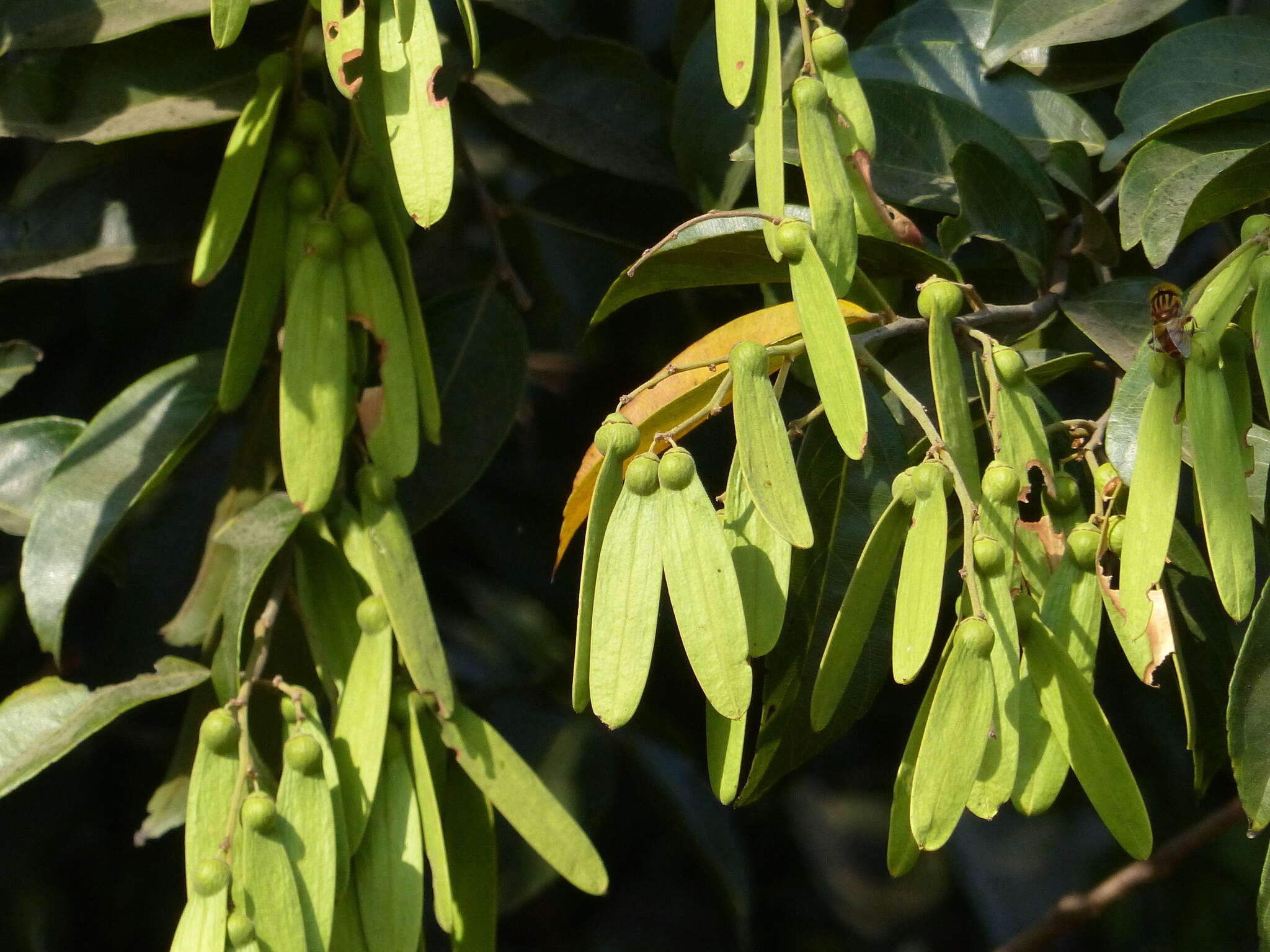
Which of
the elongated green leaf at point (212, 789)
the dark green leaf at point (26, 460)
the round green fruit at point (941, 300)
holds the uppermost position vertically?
the round green fruit at point (941, 300)

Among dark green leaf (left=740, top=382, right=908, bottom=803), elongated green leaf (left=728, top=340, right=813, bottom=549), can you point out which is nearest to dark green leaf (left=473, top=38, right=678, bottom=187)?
dark green leaf (left=740, top=382, right=908, bottom=803)

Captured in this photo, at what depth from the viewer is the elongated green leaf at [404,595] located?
692 mm

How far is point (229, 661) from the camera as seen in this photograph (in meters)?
0.71

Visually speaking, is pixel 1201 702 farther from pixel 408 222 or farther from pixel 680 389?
pixel 408 222

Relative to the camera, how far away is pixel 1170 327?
507 mm

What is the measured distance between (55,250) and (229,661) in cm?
36

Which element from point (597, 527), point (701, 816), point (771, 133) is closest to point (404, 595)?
point (597, 527)

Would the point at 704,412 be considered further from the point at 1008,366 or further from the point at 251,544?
the point at 251,544

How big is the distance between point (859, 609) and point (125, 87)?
62cm

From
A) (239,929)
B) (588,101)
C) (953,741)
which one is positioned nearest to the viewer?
(953,741)

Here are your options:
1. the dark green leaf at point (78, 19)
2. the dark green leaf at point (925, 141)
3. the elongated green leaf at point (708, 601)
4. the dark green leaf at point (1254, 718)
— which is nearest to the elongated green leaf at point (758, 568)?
the elongated green leaf at point (708, 601)

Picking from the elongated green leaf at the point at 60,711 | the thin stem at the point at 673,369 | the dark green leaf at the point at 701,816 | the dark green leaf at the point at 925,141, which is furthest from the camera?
the dark green leaf at the point at 701,816

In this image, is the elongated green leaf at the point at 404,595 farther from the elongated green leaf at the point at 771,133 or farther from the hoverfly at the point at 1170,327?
the hoverfly at the point at 1170,327

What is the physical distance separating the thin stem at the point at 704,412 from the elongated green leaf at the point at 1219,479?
7.6 inches
